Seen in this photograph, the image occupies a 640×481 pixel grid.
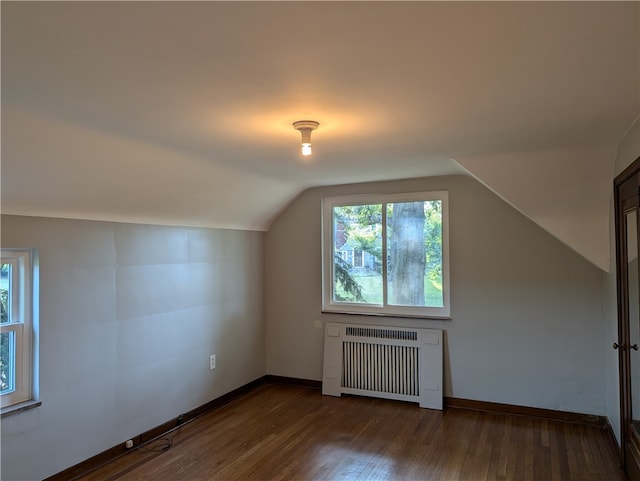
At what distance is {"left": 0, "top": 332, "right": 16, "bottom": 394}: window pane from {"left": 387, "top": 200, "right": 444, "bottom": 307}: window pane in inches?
126

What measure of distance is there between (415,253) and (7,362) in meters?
3.43

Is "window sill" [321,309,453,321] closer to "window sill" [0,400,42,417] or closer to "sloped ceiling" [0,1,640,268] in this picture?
"sloped ceiling" [0,1,640,268]

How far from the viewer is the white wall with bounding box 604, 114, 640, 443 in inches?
110

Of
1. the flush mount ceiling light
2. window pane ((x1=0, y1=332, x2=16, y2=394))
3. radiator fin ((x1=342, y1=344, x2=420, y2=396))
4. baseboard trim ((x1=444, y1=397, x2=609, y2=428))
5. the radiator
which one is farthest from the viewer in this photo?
radiator fin ((x1=342, y1=344, x2=420, y2=396))

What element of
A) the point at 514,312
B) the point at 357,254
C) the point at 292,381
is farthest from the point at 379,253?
the point at 292,381

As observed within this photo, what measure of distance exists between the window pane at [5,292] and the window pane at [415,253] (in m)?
3.22

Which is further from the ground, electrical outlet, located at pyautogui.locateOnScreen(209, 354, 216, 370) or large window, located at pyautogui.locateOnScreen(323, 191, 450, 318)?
large window, located at pyautogui.locateOnScreen(323, 191, 450, 318)

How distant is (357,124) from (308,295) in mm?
2765

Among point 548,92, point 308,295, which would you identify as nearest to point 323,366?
point 308,295

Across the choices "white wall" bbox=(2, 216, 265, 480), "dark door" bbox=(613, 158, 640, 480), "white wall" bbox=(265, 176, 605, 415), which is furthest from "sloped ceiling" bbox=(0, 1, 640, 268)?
"white wall" bbox=(265, 176, 605, 415)

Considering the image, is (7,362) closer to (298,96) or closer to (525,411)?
(298,96)

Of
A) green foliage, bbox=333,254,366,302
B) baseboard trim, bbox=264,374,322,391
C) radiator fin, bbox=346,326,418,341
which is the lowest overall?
baseboard trim, bbox=264,374,322,391

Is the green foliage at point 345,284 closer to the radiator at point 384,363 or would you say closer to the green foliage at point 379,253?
the green foliage at point 379,253

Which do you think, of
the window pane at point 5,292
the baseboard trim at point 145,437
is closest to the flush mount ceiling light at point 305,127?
the window pane at point 5,292
